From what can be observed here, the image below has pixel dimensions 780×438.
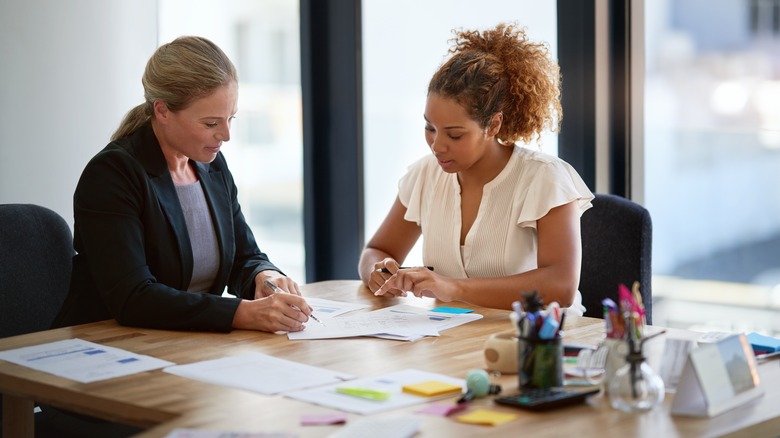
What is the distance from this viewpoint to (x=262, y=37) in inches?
173

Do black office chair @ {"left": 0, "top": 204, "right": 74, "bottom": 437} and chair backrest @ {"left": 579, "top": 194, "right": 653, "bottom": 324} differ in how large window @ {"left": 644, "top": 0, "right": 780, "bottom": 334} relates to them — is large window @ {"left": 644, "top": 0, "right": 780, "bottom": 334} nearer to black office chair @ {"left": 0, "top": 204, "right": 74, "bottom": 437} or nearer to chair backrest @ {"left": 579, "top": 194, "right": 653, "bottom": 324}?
chair backrest @ {"left": 579, "top": 194, "right": 653, "bottom": 324}

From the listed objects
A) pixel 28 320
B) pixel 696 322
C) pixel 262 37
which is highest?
pixel 262 37

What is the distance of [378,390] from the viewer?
169cm

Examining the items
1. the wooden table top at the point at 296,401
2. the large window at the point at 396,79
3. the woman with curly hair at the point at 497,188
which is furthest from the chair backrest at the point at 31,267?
the large window at the point at 396,79

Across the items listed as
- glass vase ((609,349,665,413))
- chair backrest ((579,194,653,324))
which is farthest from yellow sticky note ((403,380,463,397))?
chair backrest ((579,194,653,324))

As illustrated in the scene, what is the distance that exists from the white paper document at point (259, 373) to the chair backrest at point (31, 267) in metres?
0.90

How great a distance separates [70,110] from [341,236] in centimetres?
125

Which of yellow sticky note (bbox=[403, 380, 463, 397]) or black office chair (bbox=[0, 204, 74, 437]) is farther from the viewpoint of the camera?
black office chair (bbox=[0, 204, 74, 437])

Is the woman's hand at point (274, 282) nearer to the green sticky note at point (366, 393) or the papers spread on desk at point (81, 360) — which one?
the papers spread on desk at point (81, 360)

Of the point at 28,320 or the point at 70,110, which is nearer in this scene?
the point at 28,320

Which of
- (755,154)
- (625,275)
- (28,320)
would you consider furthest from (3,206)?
(755,154)

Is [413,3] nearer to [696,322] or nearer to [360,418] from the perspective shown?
[696,322]

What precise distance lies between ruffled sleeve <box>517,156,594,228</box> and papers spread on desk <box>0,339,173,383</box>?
110cm

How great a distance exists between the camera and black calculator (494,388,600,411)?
5.19 feet
